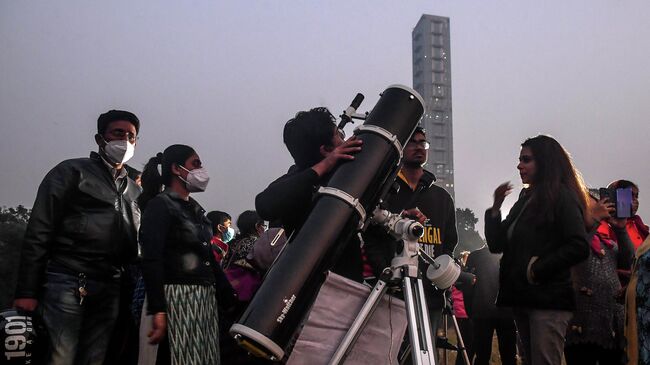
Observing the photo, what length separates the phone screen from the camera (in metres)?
3.95

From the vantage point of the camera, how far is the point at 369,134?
2.31 m

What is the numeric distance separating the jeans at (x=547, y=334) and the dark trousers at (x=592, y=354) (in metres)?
0.74

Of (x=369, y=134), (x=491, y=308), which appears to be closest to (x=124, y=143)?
(x=369, y=134)

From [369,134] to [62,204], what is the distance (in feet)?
A: 6.91

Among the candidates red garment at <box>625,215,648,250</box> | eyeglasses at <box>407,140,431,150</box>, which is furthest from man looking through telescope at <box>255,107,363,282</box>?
red garment at <box>625,215,648,250</box>

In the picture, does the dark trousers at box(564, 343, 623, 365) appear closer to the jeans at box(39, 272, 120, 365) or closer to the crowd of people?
the crowd of people

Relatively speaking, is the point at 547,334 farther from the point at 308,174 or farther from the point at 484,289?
the point at 484,289

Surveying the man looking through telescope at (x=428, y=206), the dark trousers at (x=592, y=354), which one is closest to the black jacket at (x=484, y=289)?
the dark trousers at (x=592, y=354)

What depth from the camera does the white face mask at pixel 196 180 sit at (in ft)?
12.2

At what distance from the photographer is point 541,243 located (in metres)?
3.59

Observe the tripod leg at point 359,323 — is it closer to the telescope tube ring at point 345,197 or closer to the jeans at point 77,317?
the telescope tube ring at point 345,197

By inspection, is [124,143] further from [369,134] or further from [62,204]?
[369,134]

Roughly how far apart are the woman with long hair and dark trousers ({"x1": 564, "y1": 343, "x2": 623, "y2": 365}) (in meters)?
0.57

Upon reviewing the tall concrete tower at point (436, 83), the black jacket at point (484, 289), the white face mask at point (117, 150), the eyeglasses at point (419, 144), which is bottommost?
the black jacket at point (484, 289)
